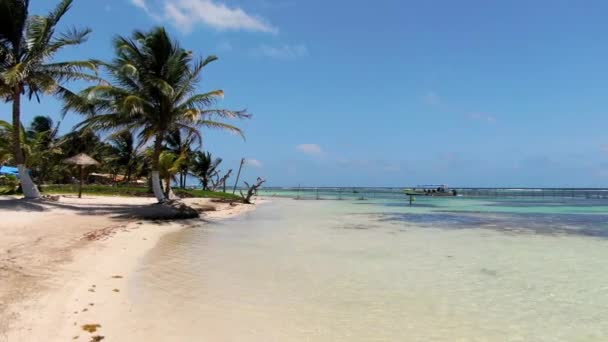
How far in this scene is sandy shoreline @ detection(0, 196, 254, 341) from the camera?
3.95 meters

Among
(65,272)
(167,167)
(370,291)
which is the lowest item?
→ (370,291)

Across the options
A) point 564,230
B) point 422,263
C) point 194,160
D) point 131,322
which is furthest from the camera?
point 194,160

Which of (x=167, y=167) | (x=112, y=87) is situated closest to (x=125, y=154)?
(x=167, y=167)

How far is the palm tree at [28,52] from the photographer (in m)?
13.7

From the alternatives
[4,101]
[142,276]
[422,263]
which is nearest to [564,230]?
[422,263]

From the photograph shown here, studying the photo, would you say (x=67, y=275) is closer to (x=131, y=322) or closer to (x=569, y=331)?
(x=131, y=322)

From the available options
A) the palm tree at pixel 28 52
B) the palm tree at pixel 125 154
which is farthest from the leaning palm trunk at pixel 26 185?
the palm tree at pixel 125 154

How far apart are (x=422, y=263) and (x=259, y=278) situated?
331 centimetres

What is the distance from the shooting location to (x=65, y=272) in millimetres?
5984

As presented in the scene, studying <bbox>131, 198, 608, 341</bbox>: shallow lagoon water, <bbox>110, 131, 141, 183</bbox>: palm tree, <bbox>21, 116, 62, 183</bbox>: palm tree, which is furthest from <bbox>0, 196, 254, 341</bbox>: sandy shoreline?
<bbox>110, 131, 141, 183</bbox>: palm tree

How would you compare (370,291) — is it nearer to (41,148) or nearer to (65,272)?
(65,272)

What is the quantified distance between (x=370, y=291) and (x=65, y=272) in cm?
430

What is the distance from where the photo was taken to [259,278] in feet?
21.3

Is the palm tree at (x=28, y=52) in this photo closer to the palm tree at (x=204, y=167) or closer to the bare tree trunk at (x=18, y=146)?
the bare tree trunk at (x=18, y=146)
